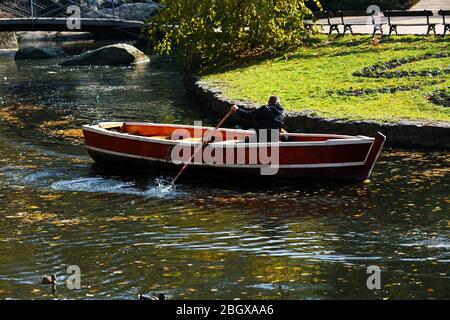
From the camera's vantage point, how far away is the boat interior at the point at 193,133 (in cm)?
2059

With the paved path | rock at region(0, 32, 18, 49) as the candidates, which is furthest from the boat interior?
rock at region(0, 32, 18, 49)

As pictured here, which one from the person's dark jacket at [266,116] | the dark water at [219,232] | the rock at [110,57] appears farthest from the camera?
the rock at [110,57]

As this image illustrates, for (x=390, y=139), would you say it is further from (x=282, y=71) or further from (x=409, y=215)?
(x=282, y=71)

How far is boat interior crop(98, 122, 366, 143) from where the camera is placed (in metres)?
20.6

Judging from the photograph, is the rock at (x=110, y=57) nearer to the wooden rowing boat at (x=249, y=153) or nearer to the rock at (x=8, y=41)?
the rock at (x=8, y=41)

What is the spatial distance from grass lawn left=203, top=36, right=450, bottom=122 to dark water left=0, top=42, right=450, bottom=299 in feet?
9.15

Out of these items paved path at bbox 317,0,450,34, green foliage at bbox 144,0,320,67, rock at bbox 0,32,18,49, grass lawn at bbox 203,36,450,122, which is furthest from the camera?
rock at bbox 0,32,18,49

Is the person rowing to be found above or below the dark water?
above

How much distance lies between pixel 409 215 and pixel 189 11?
65.5 feet

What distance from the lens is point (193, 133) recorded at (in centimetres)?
2241

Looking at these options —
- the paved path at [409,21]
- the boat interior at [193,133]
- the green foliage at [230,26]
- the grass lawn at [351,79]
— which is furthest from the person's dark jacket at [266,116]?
the paved path at [409,21]

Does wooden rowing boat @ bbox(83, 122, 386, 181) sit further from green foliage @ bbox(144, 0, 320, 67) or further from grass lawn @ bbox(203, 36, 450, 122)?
green foliage @ bbox(144, 0, 320, 67)

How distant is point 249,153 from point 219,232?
3.99 m

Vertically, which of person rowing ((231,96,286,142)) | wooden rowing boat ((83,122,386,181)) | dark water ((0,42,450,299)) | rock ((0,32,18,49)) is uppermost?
rock ((0,32,18,49))
